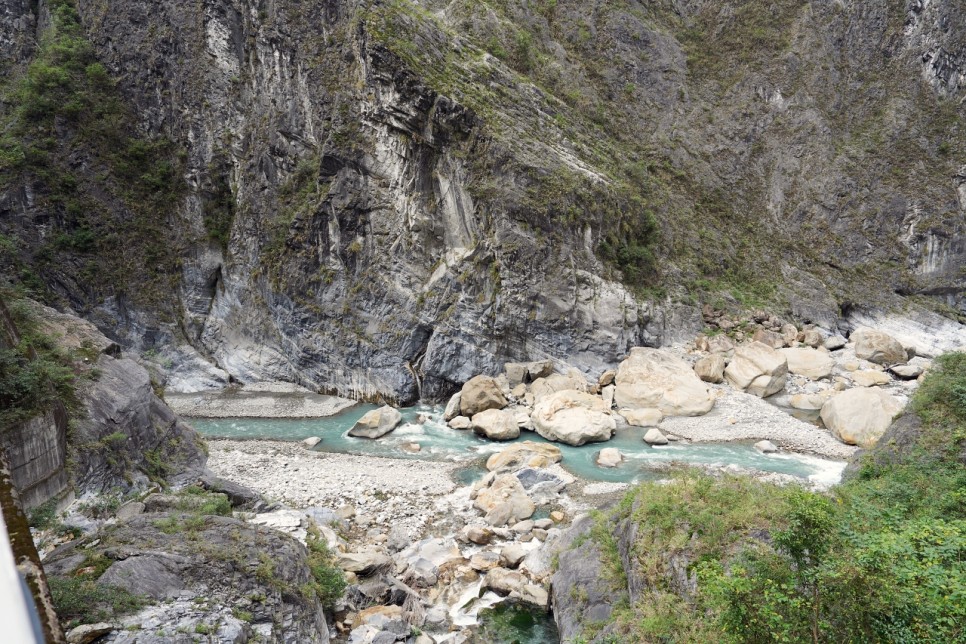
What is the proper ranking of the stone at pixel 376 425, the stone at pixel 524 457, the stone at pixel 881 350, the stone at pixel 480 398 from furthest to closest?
the stone at pixel 881 350 < the stone at pixel 480 398 < the stone at pixel 376 425 < the stone at pixel 524 457

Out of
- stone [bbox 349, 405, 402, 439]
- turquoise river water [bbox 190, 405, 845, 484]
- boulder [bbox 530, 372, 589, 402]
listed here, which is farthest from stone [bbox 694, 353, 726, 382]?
stone [bbox 349, 405, 402, 439]

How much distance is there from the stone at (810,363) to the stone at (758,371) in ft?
3.57

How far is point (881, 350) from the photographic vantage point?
23688 millimetres

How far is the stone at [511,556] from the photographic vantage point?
33.3ft

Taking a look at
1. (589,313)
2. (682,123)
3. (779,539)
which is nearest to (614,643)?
(779,539)

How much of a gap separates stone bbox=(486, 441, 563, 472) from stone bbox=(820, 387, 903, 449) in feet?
31.8

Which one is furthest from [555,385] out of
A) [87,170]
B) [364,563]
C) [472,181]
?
[87,170]

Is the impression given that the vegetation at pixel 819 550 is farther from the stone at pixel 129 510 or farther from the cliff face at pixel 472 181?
the cliff face at pixel 472 181

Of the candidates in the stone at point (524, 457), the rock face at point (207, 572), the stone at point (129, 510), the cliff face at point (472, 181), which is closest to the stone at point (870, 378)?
the cliff face at point (472, 181)

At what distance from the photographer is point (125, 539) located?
7520 millimetres

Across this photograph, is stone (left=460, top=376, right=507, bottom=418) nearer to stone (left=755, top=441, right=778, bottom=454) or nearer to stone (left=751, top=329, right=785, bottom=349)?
stone (left=755, top=441, right=778, bottom=454)

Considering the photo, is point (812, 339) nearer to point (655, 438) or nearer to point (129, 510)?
point (655, 438)

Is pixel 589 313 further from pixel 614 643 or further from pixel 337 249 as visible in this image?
pixel 614 643

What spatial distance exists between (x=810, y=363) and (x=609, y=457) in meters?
13.0
